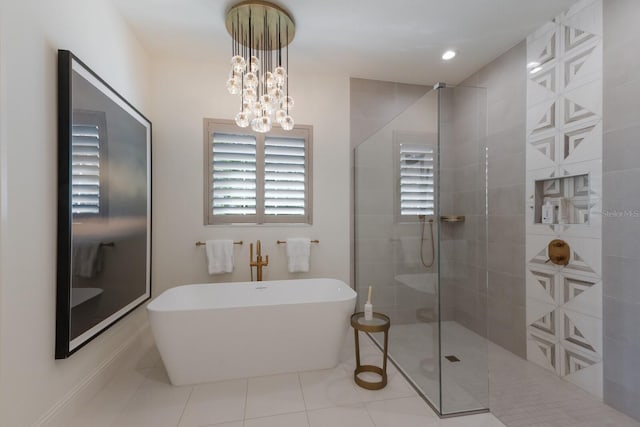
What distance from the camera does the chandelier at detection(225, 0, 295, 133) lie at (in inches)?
73.2

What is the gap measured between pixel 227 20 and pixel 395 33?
4.46 ft

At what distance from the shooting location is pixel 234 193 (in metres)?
2.87

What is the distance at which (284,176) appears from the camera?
9.73 feet

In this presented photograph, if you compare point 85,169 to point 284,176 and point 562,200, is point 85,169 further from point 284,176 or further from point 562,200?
point 562,200

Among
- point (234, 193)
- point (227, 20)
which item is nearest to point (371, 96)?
point (227, 20)

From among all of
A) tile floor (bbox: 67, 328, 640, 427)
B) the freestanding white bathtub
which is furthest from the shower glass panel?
the freestanding white bathtub

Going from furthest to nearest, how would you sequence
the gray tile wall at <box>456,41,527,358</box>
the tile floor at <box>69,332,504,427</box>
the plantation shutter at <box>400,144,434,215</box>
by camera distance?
the gray tile wall at <box>456,41,527,358</box> → the plantation shutter at <box>400,144,434,215</box> → the tile floor at <box>69,332,504,427</box>

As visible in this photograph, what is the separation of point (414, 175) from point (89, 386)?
2562mm

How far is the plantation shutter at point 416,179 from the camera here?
179cm

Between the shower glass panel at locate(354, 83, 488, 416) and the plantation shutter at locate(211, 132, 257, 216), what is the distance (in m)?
1.50

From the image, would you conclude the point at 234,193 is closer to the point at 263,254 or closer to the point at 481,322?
the point at 263,254

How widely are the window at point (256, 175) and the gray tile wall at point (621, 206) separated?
231 centimetres

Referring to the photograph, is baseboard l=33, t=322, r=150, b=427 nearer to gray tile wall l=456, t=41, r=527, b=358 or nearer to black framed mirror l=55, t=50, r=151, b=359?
black framed mirror l=55, t=50, r=151, b=359

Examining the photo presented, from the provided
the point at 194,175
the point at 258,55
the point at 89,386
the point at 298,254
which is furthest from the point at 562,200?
the point at 89,386
